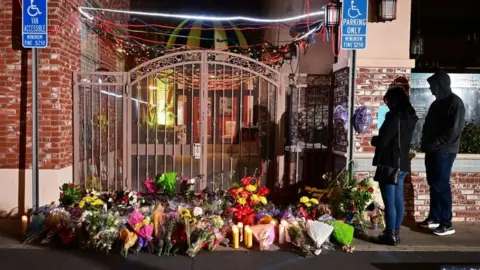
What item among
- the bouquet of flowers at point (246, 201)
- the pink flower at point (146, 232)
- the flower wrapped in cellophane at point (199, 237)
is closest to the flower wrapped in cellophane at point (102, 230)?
the pink flower at point (146, 232)

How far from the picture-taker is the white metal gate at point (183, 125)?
7.03 m

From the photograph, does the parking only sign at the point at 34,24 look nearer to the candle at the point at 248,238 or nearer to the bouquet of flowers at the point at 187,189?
the bouquet of flowers at the point at 187,189

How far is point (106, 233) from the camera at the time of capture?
503cm

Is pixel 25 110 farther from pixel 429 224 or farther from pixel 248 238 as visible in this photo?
pixel 429 224

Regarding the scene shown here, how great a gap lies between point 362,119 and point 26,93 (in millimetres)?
4891

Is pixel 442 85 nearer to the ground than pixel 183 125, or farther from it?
farther from it

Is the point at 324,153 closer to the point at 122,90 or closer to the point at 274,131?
the point at 274,131

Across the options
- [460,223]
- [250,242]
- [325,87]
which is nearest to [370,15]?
[325,87]

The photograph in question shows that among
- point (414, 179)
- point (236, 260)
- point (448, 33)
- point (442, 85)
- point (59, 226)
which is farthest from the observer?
point (448, 33)

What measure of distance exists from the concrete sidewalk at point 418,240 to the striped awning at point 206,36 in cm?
494

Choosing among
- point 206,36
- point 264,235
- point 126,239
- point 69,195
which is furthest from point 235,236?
point 206,36

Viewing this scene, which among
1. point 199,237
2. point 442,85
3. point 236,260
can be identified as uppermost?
point 442,85

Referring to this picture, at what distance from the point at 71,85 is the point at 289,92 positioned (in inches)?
139

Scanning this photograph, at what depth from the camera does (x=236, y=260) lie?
16.2 feet
